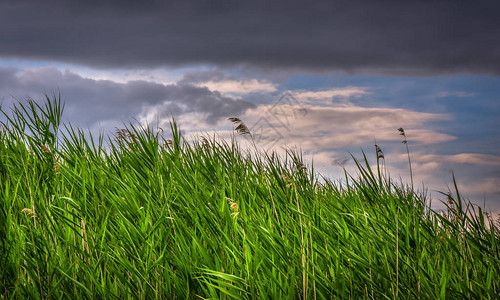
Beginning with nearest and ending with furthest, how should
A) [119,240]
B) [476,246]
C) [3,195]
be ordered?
[119,240], [476,246], [3,195]

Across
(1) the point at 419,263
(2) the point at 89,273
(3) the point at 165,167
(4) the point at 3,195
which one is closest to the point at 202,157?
(3) the point at 165,167

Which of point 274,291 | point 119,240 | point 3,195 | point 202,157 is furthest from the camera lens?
point 202,157

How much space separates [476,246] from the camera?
10.7ft

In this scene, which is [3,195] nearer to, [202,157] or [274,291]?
[202,157]

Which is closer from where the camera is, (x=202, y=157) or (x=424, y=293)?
(x=424, y=293)

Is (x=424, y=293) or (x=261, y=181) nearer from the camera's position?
(x=424, y=293)

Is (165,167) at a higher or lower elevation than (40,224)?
higher

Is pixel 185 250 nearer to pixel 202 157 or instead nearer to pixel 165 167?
pixel 165 167

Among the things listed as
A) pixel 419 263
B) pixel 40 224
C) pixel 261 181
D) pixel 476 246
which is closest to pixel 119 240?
pixel 40 224

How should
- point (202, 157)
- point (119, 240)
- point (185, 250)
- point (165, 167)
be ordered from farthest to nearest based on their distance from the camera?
point (202, 157)
point (165, 167)
point (119, 240)
point (185, 250)

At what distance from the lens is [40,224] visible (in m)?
3.11

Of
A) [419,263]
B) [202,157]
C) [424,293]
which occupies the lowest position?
[424,293]

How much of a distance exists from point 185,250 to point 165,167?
57.9 inches

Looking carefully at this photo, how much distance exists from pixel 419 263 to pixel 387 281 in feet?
0.73
